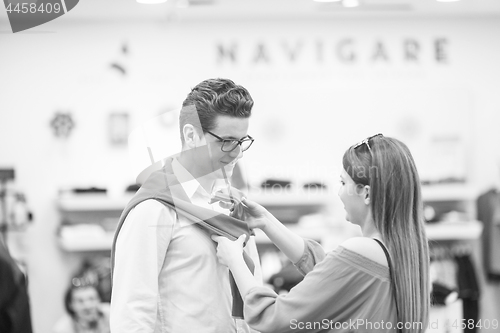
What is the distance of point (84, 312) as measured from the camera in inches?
155

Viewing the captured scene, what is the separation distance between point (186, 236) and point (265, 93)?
300 centimetres

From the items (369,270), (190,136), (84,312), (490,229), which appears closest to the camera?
(369,270)

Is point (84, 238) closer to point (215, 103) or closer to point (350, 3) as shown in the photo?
point (350, 3)

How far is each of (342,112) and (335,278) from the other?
321 centimetres

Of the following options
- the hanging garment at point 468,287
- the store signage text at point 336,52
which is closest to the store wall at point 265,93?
the store signage text at point 336,52

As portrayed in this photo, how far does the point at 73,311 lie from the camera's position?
3977mm

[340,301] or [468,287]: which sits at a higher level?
[340,301]

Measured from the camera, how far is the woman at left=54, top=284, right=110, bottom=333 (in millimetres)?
3879

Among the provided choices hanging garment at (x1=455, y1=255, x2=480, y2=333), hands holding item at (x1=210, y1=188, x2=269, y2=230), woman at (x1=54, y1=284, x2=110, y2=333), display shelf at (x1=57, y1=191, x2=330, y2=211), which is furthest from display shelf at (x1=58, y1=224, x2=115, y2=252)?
hanging garment at (x1=455, y1=255, x2=480, y2=333)

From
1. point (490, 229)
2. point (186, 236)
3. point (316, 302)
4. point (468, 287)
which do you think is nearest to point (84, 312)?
point (186, 236)

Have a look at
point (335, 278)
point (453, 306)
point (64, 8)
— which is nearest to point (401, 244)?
point (335, 278)

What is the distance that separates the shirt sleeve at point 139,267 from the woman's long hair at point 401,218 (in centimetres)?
53

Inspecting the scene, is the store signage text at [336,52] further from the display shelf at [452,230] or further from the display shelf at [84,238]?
the display shelf at [84,238]

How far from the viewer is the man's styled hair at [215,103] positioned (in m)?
1.55
